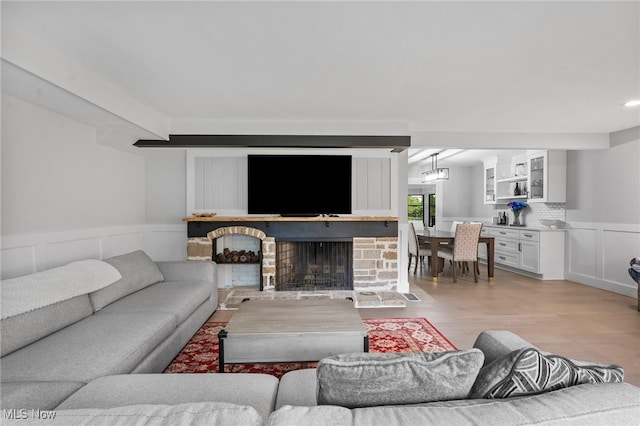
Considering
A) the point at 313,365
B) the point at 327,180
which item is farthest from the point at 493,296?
the point at 313,365

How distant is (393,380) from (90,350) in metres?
1.69

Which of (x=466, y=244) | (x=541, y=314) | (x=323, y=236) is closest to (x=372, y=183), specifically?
(x=323, y=236)

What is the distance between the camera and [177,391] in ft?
4.05

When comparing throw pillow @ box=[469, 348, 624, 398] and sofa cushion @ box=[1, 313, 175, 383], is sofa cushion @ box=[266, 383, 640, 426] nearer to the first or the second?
throw pillow @ box=[469, 348, 624, 398]

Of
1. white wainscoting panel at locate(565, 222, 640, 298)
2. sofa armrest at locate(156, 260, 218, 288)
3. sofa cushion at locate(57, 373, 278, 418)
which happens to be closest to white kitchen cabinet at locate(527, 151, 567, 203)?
white wainscoting panel at locate(565, 222, 640, 298)

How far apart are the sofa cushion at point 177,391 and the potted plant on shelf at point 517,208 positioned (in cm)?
643

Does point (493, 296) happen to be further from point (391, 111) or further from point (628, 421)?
point (628, 421)

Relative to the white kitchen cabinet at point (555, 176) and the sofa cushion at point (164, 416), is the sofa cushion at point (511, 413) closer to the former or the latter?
the sofa cushion at point (164, 416)

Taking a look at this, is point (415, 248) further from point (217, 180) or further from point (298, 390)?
point (298, 390)

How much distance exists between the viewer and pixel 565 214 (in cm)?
538

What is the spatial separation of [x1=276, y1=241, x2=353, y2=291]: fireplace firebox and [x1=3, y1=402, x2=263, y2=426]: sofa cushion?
3.83 meters

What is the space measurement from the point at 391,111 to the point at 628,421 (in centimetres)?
335

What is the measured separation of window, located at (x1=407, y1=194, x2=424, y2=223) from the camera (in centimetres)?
869

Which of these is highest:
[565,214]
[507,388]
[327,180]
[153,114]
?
[153,114]
